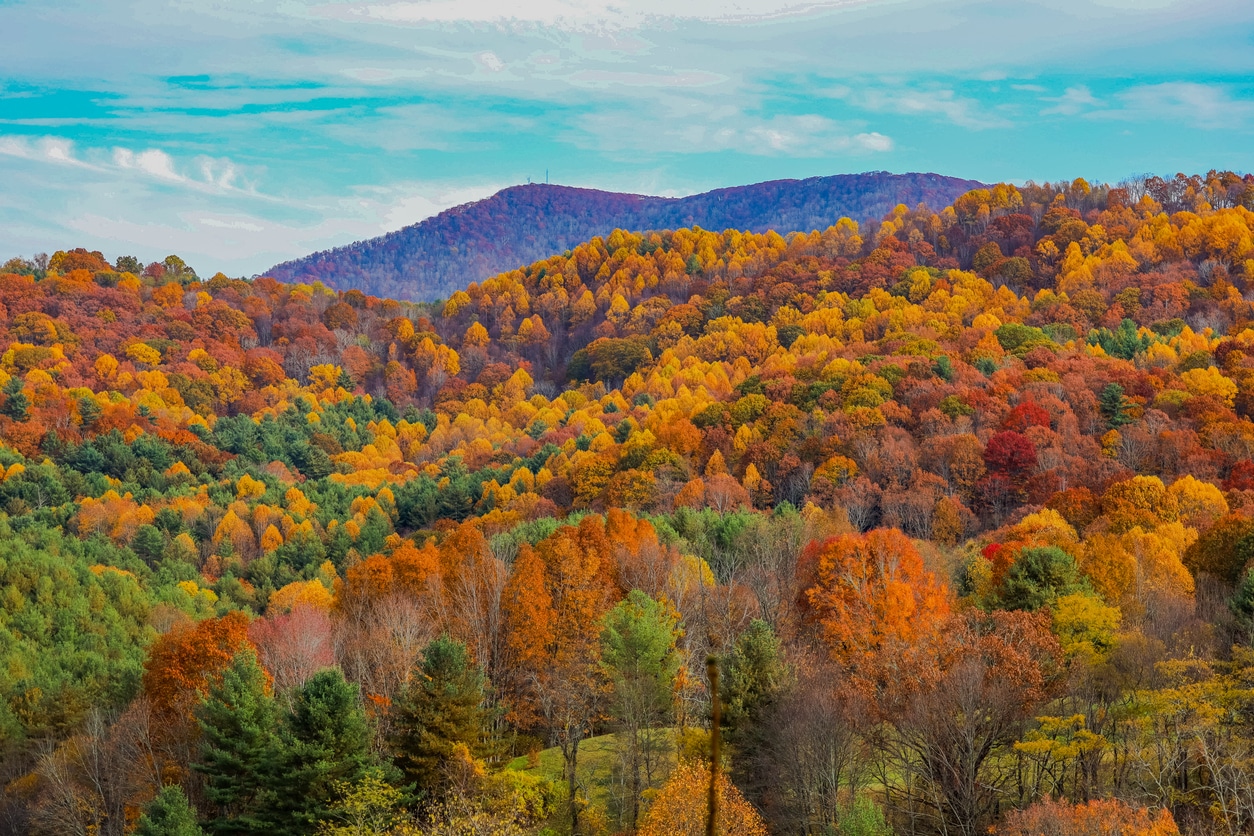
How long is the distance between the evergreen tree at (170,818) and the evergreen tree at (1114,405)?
7463cm

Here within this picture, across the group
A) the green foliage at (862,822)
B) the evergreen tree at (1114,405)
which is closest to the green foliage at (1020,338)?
the evergreen tree at (1114,405)

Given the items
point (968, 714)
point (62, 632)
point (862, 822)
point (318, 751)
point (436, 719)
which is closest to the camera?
point (862, 822)

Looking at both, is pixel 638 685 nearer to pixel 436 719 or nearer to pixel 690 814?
A: pixel 436 719

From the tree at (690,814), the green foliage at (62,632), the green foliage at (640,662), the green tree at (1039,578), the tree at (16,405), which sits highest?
the tree at (16,405)

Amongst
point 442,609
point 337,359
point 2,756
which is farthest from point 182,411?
point 442,609

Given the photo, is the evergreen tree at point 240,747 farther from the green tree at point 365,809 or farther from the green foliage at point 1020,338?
the green foliage at point 1020,338

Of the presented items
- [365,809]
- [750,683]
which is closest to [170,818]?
[365,809]

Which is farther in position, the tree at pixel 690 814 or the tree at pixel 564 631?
the tree at pixel 564 631

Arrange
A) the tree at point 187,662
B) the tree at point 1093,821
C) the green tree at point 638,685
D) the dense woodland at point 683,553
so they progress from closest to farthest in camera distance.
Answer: the tree at point 1093,821
the dense woodland at point 683,553
the green tree at point 638,685
the tree at point 187,662

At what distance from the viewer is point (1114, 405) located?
3438 inches

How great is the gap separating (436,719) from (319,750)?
3913 millimetres

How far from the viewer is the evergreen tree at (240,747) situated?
119 feet

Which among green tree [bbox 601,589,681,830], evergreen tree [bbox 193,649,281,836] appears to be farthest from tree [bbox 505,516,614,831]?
evergreen tree [bbox 193,649,281,836]

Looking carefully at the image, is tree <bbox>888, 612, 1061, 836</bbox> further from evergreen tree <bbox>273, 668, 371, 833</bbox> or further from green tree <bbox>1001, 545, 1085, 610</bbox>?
evergreen tree <bbox>273, 668, 371, 833</bbox>
